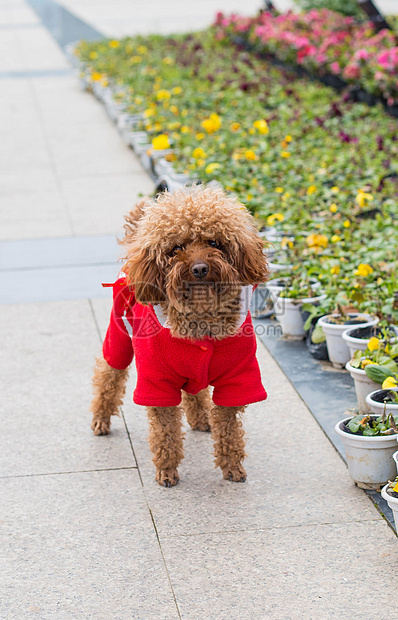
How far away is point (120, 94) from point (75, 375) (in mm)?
7265

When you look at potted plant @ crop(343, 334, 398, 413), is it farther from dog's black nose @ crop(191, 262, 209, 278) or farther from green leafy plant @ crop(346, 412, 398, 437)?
dog's black nose @ crop(191, 262, 209, 278)

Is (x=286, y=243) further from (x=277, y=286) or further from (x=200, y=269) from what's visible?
(x=200, y=269)

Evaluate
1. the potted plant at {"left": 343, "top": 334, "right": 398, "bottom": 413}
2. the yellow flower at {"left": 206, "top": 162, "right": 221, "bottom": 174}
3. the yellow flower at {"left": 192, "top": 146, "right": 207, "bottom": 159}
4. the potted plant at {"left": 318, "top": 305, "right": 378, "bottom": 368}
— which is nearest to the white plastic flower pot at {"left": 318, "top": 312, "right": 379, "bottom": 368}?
the potted plant at {"left": 318, "top": 305, "right": 378, "bottom": 368}

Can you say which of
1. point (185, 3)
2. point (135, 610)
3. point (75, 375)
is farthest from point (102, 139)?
point (185, 3)

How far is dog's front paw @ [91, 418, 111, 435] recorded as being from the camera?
12.9 feet

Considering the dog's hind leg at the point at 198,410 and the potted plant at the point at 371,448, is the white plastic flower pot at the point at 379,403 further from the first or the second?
the dog's hind leg at the point at 198,410

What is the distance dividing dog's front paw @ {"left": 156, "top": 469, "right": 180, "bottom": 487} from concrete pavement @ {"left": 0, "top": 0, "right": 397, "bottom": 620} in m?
0.04

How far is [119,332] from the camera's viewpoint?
3.66 m

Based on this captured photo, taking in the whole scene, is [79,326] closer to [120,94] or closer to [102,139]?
[102,139]

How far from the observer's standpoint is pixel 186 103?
10008 mm

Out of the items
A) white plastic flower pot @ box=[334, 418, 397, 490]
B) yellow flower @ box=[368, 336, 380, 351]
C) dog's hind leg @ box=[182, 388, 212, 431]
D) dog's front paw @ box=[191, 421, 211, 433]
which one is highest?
yellow flower @ box=[368, 336, 380, 351]

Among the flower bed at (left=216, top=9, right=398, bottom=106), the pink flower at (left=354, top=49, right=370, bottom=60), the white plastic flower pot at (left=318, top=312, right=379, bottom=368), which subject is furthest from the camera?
the pink flower at (left=354, top=49, right=370, bottom=60)

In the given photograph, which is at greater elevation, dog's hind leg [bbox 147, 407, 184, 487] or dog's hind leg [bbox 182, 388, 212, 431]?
dog's hind leg [bbox 147, 407, 184, 487]

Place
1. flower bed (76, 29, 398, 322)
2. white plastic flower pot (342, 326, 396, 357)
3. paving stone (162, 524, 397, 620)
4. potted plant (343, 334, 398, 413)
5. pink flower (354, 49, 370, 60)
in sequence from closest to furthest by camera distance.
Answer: paving stone (162, 524, 397, 620), potted plant (343, 334, 398, 413), white plastic flower pot (342, 326, 396, 357), flower bed (76, 29, 398, 322), pink flower (354, 49, 370, 60)
